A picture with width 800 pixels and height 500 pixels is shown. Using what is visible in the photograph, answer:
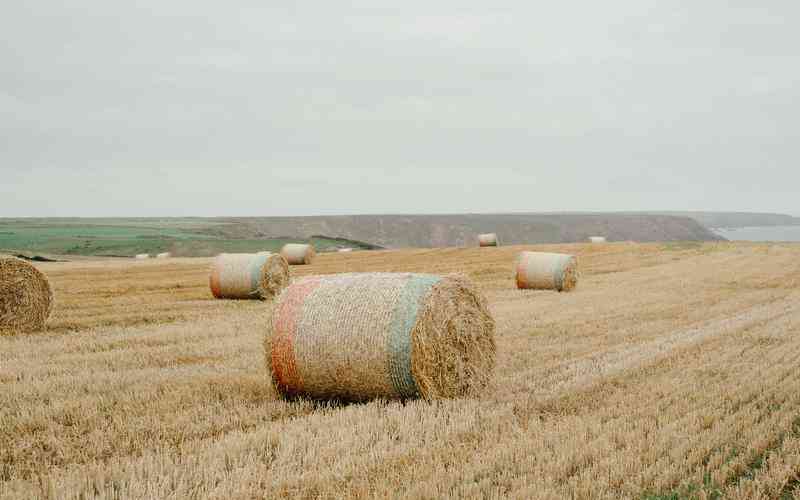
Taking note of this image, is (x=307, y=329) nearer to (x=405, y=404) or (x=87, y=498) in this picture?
(x=405, y=404)

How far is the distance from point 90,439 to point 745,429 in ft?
15.8

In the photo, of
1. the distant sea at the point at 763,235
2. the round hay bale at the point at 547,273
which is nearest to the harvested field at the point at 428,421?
the round hay bale at the point at 547,273

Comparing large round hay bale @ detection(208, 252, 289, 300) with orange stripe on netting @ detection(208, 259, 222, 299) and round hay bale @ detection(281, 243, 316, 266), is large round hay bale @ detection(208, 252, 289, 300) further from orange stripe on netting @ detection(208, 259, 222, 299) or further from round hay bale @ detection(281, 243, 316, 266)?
round hay bale @ detection(281, 243, 316, 266)

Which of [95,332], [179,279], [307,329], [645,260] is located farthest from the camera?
[645,260]

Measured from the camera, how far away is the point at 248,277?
621 inches

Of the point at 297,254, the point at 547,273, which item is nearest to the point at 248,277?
the point at 547,273

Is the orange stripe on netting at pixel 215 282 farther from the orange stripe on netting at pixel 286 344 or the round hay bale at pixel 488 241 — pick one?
the round hay bale at pixel 488 241

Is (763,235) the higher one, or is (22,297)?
(22,297)

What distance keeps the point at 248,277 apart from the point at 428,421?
10818 mm

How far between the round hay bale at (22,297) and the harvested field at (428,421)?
0.43m

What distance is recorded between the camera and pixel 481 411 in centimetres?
596

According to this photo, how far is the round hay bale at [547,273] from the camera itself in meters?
17.7

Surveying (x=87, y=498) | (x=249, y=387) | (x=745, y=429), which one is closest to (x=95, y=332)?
(x=249, y=387)

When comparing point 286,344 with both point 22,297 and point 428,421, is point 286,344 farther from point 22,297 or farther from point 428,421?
point 22,297
